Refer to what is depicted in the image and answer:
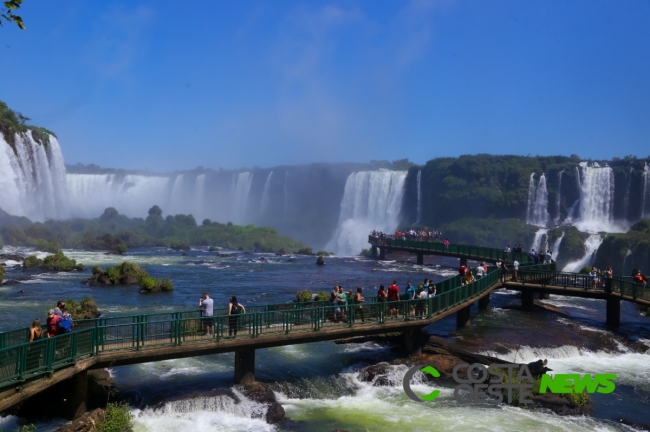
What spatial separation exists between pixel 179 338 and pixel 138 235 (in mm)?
62348

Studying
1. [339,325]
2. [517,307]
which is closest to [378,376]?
[339,325]

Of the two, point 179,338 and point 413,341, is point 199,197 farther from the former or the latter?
point 179,338

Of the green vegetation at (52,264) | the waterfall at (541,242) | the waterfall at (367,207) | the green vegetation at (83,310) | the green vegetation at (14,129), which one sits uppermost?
the green vegetation at (14,129)

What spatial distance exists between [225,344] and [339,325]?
11.9 ft

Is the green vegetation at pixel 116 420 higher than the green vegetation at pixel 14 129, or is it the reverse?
the green vegetation at pixel 14 129

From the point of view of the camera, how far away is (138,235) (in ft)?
239

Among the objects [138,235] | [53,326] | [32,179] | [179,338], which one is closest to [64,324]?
[53,326]

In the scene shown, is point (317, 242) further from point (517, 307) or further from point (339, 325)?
point (339, 325)

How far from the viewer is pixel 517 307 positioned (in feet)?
88.1

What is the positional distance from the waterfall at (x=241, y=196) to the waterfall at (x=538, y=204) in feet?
179

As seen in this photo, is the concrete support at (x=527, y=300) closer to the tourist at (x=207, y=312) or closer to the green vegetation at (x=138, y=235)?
the tourist at (x=207, y=312)

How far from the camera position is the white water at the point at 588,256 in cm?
4512

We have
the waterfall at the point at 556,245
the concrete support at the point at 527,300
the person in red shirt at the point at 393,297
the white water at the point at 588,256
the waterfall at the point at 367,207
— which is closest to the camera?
the person in red shirt at the point at 393,297

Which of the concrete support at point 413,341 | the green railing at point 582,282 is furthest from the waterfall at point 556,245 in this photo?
the concrete support at point 413,341
